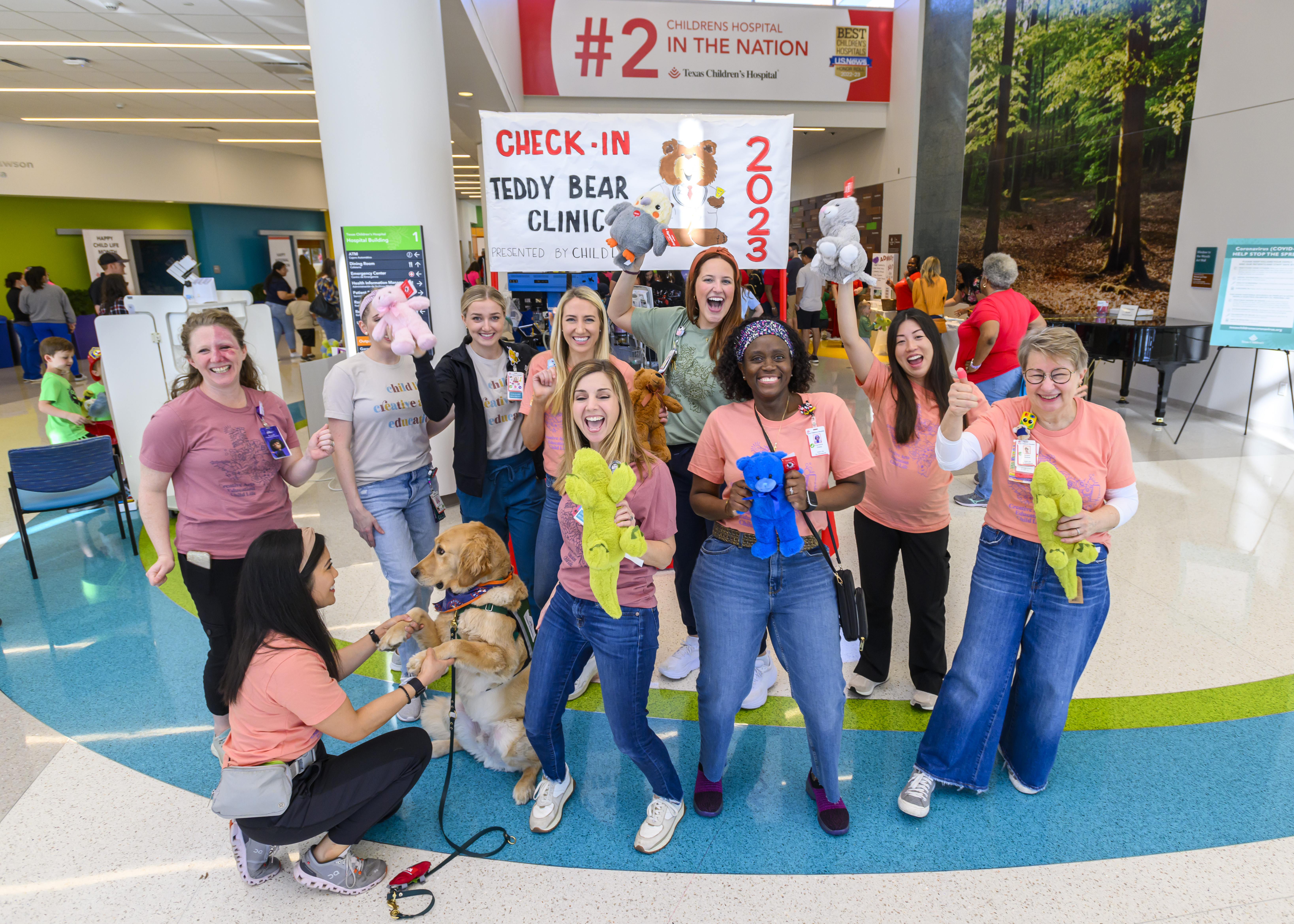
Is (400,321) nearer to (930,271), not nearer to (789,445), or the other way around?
(789,445)

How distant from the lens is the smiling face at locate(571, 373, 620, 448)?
6.98 ft

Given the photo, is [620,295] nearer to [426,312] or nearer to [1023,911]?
[426,312]

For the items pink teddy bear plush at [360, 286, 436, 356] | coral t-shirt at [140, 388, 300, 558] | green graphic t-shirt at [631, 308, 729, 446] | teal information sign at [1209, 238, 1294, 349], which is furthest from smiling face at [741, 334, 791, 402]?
teal information sign at [1209, 238, 1294, 349]

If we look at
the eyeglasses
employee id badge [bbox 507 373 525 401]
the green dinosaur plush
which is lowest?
the green dinosaur plush

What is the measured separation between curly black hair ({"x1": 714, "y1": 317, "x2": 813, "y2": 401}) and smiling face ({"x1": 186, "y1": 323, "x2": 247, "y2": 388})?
1.66m

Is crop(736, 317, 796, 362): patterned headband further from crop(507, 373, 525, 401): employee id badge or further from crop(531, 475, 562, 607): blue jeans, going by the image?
crop(507, 373, 525, 401): employee id badge

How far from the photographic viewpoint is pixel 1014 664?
2.32m

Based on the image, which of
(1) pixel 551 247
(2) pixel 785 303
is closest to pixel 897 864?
(1) pixel 551 247

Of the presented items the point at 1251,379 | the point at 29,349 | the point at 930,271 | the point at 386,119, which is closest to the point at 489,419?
the point at 386,119

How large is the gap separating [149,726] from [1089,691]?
13.1 feet

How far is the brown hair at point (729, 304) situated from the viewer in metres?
2.77

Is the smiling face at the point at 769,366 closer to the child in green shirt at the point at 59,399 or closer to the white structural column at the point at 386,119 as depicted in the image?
the white structural column at the point at 386,119

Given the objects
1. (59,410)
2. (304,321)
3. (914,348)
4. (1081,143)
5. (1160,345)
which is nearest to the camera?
(914,348)

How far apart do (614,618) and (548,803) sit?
793mm
